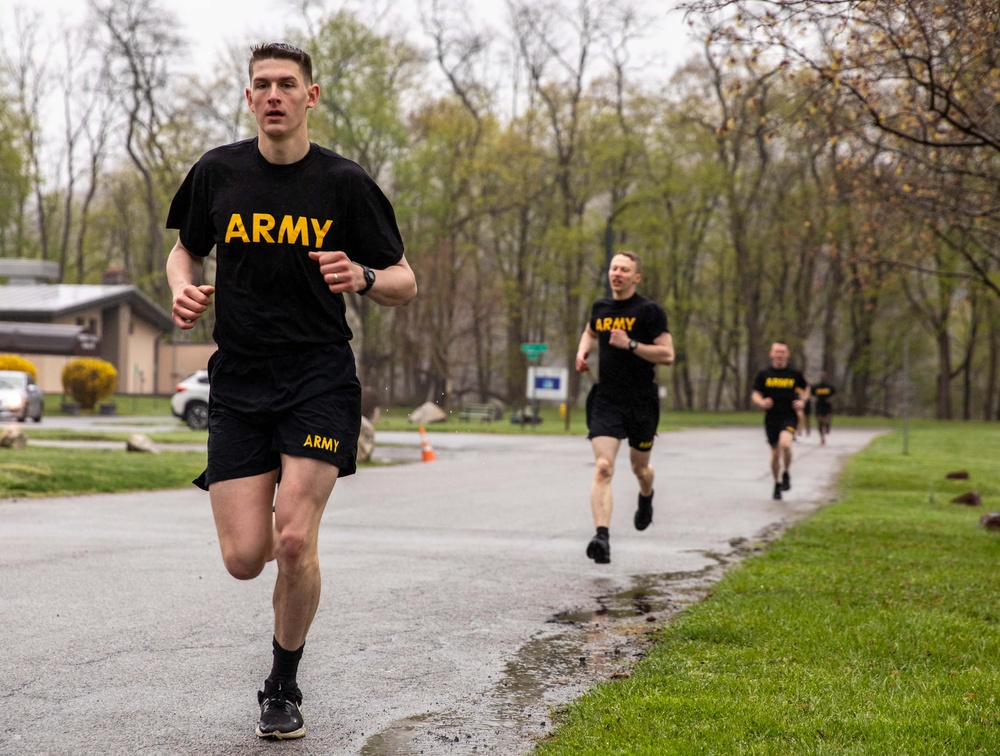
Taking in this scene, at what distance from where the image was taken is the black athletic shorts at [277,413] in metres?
4.21

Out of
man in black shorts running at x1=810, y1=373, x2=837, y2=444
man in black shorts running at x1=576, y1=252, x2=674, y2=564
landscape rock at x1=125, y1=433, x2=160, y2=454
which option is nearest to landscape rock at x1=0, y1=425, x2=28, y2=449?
landscape rock at x1=125, y1=433, x2=160, y2=454

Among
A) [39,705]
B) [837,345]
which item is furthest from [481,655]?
[837,345]

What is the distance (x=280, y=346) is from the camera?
4.26 m

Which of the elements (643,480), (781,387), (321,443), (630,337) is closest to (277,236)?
(321,443)

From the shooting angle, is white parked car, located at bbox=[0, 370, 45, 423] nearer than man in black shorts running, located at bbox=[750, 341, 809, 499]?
No

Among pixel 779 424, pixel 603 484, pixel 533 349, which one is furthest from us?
pixel 533 349

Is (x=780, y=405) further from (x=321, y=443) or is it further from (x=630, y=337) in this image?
(x=321, y=443)

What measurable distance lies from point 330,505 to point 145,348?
5106 centimetres

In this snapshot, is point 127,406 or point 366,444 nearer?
point 366,444

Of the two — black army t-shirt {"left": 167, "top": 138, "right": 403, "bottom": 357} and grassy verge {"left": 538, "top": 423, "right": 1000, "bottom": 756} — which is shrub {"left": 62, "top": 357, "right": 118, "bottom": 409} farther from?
black army t-shirt {"left": 167, "top": 138, "right": 403, "bottom": 357}

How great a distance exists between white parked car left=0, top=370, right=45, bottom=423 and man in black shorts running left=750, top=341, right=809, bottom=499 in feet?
75.9

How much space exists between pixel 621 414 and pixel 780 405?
7096 mm

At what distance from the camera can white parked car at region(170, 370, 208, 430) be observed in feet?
107

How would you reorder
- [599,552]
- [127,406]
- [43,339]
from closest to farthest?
[599,552] < [127,406] < [43,339]
